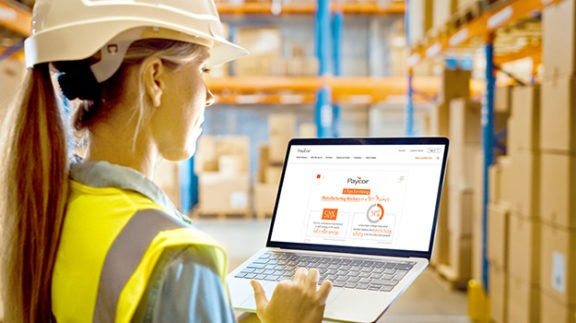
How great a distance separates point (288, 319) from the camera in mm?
999

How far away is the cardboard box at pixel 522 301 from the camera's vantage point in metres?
3.83

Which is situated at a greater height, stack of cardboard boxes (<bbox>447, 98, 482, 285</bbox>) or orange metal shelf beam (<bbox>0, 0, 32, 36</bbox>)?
orange metal shelf beam (<bbox>0, 0, 32, 36</bbox>)

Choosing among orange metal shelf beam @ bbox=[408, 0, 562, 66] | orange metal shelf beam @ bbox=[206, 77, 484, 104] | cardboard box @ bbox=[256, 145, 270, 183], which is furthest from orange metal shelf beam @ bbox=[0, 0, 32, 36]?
cardboard box @ bbox=[256, 145, 270, 183]

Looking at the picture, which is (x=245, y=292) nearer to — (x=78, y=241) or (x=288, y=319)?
(x=288, y=319)

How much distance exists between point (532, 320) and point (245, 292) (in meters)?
3.18

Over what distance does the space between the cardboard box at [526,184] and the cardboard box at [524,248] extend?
0.20 ft

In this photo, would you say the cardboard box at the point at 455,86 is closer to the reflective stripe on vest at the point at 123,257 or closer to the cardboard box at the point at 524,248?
the cardboard box at the point at 524,248

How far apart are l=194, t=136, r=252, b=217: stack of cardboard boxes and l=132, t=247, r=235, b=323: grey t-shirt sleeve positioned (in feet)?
30.0

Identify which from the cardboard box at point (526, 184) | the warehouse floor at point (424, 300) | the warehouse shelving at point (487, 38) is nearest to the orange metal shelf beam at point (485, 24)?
the warehouse shelving at point (487, 38)

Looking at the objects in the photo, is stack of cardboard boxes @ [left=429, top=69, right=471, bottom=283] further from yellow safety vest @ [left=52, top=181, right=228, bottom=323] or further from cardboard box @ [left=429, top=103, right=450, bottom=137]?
yellow safety vest @ [left=52, top=181, right=228, bottom=323]

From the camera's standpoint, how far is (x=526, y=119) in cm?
385

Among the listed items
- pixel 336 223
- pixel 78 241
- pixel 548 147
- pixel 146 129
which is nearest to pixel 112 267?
pixel 78 241

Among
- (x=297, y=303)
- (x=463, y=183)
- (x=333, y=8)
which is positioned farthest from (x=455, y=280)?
(x=333, y=8)

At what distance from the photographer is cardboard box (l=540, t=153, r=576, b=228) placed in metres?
3.36
